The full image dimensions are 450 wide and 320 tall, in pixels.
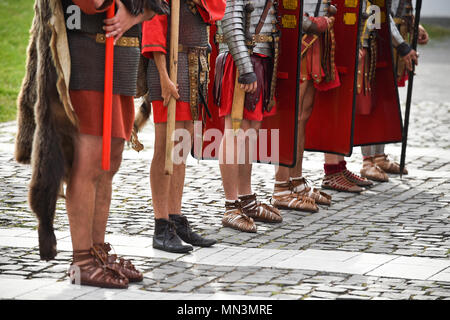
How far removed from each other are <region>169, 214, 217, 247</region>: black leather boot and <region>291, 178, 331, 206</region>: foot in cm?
149

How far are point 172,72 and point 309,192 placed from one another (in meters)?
2.15

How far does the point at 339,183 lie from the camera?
7.79 m

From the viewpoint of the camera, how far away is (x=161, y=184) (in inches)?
224

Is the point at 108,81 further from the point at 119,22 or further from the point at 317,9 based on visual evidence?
the point at 317,9

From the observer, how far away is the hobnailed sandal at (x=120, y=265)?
492 cm

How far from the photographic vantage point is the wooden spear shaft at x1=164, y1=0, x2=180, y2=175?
5.32 metres

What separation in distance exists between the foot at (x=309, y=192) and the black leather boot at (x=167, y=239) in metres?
1.70

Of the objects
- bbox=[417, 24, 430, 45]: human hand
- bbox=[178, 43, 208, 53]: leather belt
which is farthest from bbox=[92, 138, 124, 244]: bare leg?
bbox=[417, 24, 430, 45]: human hand

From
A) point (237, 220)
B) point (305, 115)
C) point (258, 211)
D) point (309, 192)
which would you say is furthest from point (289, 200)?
point (237, 220)

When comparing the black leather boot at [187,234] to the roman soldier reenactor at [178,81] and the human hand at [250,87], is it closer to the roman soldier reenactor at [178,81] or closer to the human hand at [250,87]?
the roman soldier reenactor at [178,81]

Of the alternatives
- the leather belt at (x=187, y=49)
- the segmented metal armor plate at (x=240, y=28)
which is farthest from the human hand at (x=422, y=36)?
→ the leather belt at (x=187, y=49)

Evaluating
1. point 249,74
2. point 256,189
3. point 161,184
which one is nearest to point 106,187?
point 161,184

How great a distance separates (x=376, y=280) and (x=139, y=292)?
125cm

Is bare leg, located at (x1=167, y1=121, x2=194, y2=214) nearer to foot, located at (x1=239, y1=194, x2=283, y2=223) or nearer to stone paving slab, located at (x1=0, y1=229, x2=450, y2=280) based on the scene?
stone paving slab, located at (x1=0, y1=229, x2=450, y2=280)
